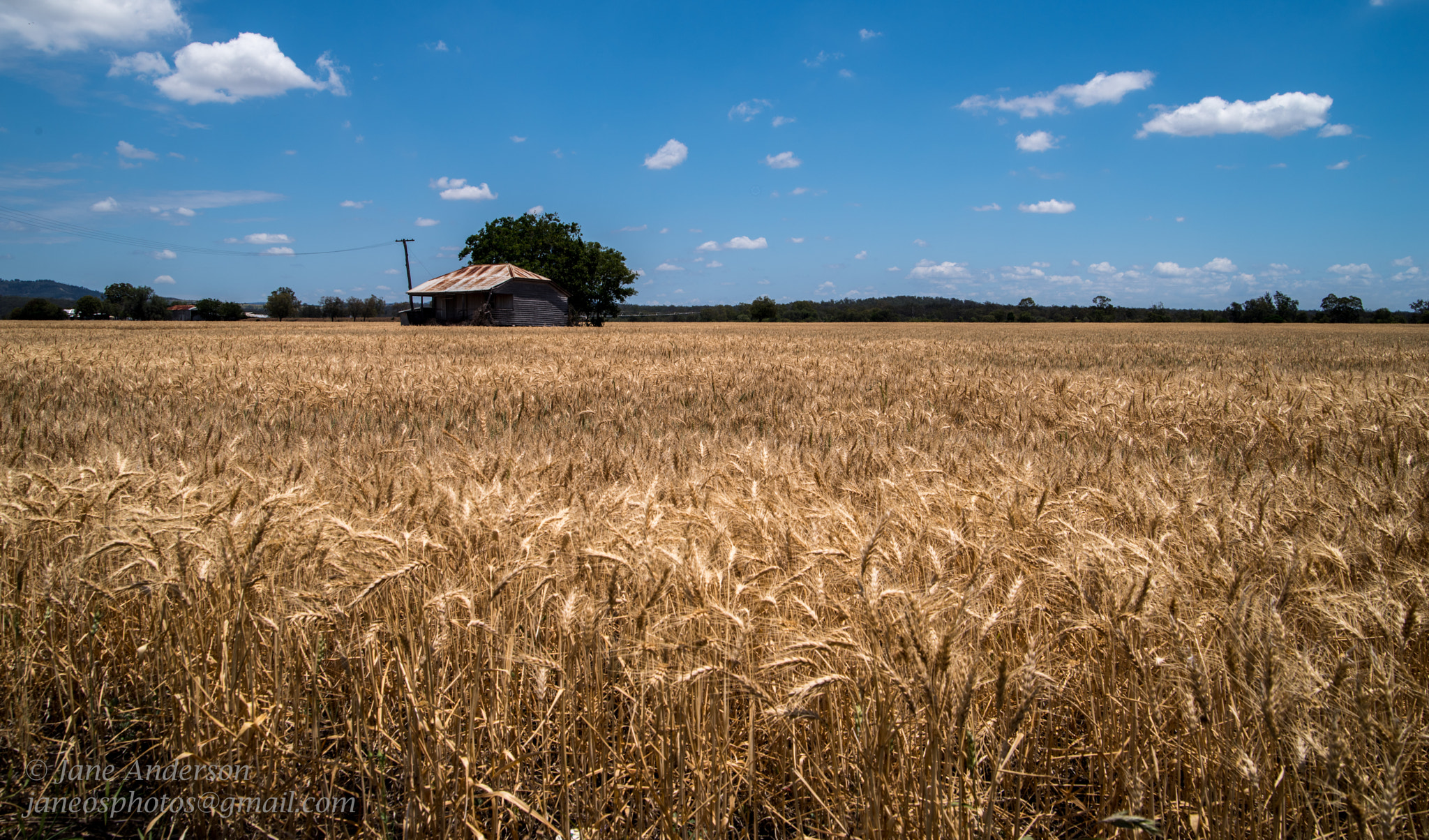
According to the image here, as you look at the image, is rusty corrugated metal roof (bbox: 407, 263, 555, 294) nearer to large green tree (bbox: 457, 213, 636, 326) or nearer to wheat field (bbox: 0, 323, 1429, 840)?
large green tree (bbox: 457, 213, 636, 326)

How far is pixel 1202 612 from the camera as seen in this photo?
5.43ft

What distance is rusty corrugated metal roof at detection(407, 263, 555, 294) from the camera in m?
40.8

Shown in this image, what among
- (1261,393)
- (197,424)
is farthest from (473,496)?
(1261,393)

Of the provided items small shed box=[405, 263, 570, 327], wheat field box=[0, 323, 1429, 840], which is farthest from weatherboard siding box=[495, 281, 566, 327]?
wheat field box=[0, 323, 1429, 840]

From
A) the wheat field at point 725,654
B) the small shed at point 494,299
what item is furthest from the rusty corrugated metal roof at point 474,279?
the wheat field at point 725,654

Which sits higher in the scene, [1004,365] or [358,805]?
[1004,365]

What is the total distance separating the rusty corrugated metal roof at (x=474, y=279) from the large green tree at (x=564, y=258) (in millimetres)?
5261

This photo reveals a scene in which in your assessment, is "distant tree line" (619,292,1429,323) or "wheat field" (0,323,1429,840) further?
"distant tree line" (619,292,1429,323)

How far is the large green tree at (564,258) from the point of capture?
50.0 metres

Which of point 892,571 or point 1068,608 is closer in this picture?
point 892,571

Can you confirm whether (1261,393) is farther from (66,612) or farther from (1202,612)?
(66,612)

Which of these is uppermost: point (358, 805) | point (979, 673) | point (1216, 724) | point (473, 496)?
point (473, 496)

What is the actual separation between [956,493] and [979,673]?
1430 millimetres

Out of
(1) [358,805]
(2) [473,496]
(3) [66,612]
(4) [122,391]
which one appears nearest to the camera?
(1) [358,805]
